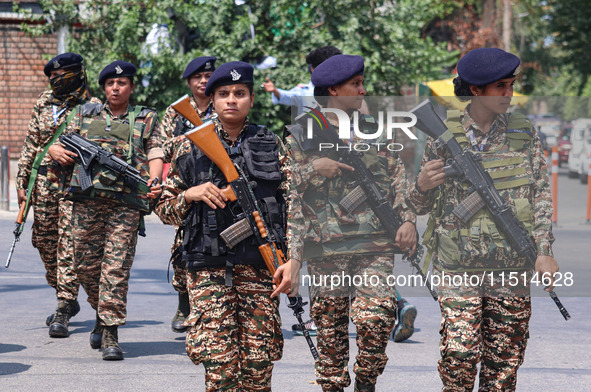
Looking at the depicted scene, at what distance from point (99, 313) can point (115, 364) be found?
391mm

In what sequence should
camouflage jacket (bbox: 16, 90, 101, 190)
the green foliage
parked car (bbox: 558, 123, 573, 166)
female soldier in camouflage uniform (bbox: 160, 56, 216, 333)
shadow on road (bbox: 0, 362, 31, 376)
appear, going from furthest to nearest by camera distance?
the green foliage, camouflage jacket (bbox: 16, 90, 101, 190), female soldier in camouflage uniform (bbox: 160, 56, 216, 333), parked car (bbox: 558, 123, 573, 166), shadow on road (bbox: 0, 362, 31, 376)

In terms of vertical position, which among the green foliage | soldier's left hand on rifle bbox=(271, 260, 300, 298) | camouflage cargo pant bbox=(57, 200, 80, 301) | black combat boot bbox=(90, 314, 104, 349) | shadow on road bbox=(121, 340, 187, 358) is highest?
the green foliage

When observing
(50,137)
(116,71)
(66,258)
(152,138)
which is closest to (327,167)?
(152,138)

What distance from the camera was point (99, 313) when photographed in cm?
652

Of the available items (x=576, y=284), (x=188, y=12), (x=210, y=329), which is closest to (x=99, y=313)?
(x=210, y=329)

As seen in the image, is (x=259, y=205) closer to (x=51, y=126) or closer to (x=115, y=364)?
(x=115, y=364)

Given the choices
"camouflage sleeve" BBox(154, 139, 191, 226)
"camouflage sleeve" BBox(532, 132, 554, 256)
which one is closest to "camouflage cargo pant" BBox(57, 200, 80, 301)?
"camouflage sleeve" BBox(154, 139, 191, 226)

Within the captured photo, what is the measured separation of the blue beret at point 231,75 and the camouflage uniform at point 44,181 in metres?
2.59

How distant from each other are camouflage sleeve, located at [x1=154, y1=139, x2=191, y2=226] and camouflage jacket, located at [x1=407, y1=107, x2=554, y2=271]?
132 cm

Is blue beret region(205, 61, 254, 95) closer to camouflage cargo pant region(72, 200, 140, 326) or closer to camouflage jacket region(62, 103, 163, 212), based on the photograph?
camouflage jacket region(62, 103, 163, 212)

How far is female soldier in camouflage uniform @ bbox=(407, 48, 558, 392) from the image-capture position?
4559mm

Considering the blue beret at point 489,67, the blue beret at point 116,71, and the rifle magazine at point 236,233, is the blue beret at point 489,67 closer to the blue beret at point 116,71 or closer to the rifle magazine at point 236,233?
the rifle magazine at point 236,233

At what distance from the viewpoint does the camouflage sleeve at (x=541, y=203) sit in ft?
15.1

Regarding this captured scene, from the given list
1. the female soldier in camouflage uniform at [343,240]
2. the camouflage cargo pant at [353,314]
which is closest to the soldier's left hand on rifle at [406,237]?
the female soldier in camouflage uniform at [343,240]
